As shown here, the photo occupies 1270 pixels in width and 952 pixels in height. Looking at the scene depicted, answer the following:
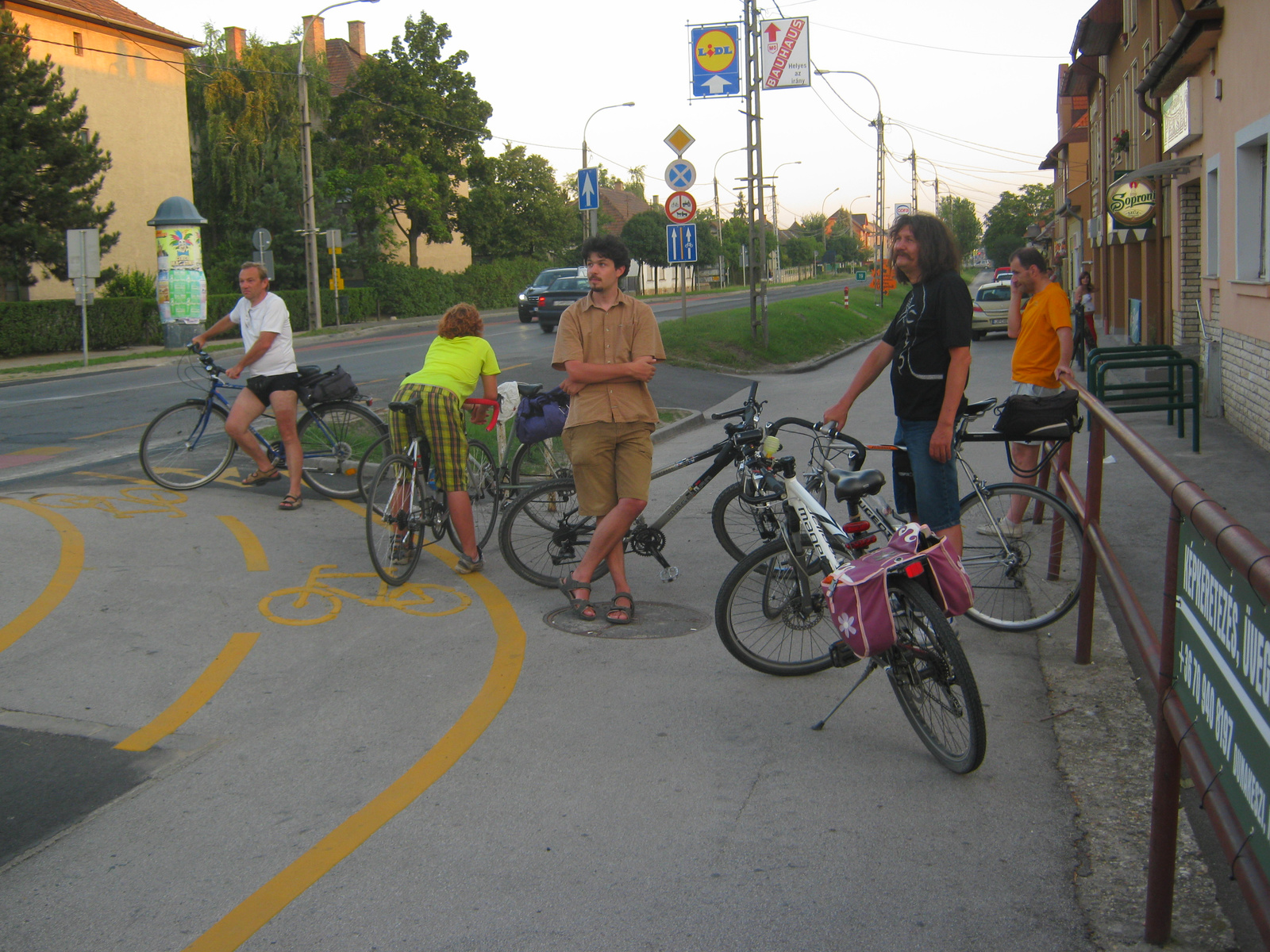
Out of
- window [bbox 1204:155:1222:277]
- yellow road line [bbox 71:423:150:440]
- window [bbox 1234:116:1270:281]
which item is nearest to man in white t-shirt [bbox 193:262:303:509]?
yellow road line [bbox 71:423:150:440]

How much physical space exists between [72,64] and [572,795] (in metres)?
36.8

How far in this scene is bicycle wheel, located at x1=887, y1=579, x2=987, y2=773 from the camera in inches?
146

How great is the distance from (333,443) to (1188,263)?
14309 millimetres

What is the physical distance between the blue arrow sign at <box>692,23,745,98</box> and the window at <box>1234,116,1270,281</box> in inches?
448

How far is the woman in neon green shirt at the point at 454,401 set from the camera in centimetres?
646

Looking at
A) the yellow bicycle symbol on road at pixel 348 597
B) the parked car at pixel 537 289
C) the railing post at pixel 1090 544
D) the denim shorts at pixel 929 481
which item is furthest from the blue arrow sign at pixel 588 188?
the railing post at pixel 1090 544

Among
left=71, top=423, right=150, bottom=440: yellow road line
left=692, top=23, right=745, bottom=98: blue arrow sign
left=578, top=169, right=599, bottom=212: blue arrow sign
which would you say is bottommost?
left=71, top=423, right=150, bottom=440: yellow road line

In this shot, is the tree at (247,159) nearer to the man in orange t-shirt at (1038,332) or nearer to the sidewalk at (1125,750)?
the man in orange t-shirt at (1038,332)

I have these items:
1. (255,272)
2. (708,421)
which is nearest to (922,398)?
(255,272)

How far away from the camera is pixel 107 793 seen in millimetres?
3791

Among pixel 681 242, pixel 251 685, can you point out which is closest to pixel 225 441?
pixel 251 685

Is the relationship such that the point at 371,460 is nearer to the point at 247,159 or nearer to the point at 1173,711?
the point at 1173,711

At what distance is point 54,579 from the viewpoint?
20.4 feet

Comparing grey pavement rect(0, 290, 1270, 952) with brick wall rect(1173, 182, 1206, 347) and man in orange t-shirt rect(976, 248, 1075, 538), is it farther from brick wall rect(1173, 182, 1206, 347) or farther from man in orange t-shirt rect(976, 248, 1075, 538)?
brick wall rect(1173, 182, 1206, 347)
